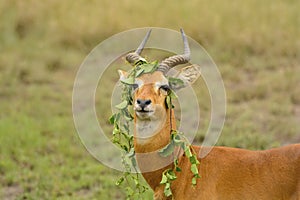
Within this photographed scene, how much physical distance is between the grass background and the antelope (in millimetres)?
2207

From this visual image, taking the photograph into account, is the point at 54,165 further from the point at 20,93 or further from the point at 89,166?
the point at 20,93

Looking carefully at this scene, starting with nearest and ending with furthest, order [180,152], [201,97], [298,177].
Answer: [298,177] → [180,152] → [201,97]

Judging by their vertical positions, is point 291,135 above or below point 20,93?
below

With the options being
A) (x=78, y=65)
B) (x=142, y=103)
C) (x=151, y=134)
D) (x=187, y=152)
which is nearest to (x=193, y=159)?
(x=187, y=152)

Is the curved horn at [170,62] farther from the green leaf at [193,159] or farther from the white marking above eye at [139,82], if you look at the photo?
the green leaf at [193,159]

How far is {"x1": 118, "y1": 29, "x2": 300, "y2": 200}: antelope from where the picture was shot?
6344mm

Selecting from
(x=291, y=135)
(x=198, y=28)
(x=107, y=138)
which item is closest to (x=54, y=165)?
(x=107, y=138)

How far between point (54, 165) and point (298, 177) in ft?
13.5

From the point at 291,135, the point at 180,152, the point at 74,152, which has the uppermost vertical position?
the point at 180,152

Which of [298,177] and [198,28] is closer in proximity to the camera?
[298,177]

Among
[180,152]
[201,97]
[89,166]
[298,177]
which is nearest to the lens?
[298,177]

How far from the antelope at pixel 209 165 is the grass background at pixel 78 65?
2207mm

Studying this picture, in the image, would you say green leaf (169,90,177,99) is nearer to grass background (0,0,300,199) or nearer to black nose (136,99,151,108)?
black nose (136,99,151,108)

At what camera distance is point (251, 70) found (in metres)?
Answer: 13.0
